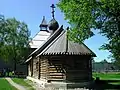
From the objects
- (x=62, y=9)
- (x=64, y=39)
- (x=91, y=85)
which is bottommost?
(x=91, y=85)

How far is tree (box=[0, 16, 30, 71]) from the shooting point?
5672 cm

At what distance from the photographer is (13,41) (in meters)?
57.0

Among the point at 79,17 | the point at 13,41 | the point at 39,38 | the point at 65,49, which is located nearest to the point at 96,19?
the point at 79,17

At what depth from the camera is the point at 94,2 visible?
22.3m

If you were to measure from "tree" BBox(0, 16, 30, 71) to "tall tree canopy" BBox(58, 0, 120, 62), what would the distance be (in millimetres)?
33322

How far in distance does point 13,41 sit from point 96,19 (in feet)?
119

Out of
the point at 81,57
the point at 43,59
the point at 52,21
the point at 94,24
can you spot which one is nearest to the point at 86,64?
the point at 81,57

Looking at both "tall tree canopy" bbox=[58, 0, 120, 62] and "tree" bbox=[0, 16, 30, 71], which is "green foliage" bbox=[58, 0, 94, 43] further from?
"tree" bbox=[0, 16, 30, 71]

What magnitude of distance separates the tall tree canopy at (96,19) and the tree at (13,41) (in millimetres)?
33322

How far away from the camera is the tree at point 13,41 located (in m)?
56.7

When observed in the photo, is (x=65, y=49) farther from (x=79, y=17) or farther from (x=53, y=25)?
(x=53, y=25)

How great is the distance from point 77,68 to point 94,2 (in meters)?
8.28

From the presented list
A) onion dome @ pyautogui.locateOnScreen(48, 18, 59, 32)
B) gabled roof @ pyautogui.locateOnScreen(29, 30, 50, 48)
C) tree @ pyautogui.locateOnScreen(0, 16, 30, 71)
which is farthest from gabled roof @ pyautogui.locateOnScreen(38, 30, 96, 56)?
tree @ pyautogui.locateOnScreen(0, 16, 30, 71)

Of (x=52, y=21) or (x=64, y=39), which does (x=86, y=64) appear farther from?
(x=52, y=21)
